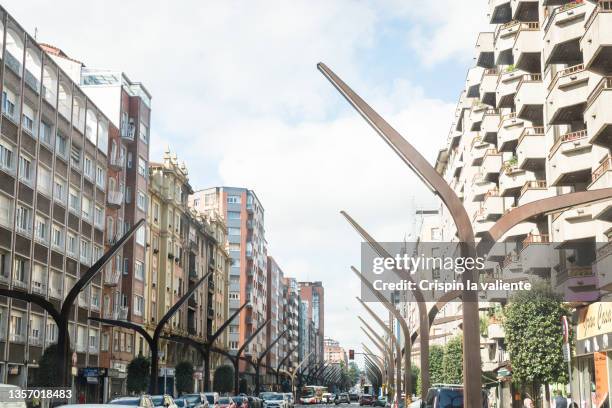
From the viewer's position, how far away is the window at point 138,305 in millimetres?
68375

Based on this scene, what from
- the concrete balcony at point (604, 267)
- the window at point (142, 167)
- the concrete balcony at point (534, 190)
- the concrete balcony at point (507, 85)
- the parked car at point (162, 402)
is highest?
the window at point (142, 167)

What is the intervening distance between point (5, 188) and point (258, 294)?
9695cm

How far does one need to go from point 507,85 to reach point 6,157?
2643cm

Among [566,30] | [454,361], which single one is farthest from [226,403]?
[566,30]

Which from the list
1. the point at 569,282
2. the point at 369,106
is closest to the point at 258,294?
the point at 569,282

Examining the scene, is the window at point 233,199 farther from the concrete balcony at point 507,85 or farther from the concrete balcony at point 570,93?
the concrete balcony at point 570,93

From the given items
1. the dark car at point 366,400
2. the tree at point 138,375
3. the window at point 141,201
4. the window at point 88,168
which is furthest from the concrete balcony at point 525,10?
the dark car at point 366,400

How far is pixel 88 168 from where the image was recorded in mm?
60000

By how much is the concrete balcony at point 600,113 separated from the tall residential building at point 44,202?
94.7ft

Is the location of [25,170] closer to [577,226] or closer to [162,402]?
[162,402]

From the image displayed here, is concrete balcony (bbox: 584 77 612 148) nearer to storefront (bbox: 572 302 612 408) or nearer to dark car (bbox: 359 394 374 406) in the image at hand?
storefront (bbox: 572 302 612 408)

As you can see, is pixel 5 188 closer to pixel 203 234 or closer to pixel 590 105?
pixel 590 105

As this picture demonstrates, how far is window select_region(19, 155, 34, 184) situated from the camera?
47.9m

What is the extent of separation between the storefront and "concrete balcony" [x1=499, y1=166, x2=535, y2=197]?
12109 mm
